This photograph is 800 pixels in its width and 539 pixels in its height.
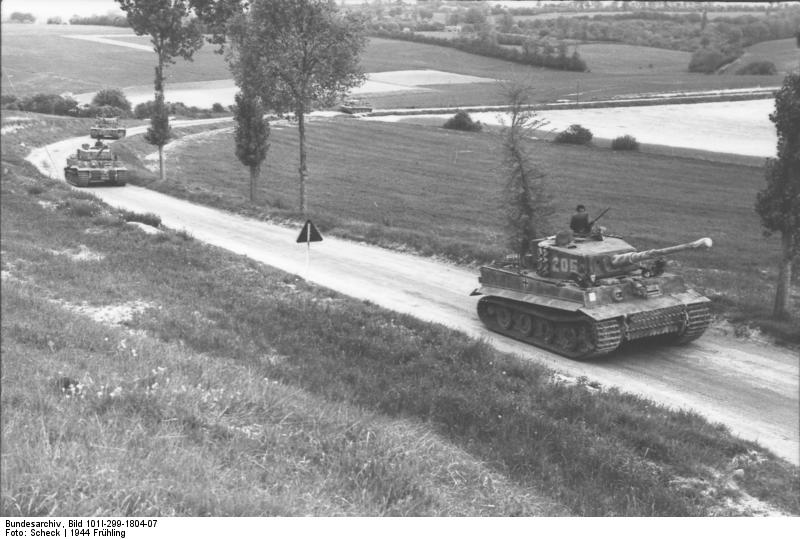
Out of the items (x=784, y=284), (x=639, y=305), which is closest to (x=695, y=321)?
(x=639, y=305)

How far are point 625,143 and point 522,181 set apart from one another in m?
2.98

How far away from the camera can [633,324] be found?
1286 centimetres

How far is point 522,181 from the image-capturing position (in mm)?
16000

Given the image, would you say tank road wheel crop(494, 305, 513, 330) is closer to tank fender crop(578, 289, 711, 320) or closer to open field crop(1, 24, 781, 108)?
tank fender crop(578, 289, 711, 320)

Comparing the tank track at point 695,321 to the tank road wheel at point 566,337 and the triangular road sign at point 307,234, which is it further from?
the triangular road sign at point 307,234

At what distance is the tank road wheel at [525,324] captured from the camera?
46.4 feet

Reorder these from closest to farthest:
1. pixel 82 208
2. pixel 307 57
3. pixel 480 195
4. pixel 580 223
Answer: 1. pixel 580 223
2. pixel 307 57
3. pixel 82 208
4. pixel 480 195

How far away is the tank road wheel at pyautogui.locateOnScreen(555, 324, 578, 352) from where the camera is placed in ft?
43.1

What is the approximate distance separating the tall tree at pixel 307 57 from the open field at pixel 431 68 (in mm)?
530

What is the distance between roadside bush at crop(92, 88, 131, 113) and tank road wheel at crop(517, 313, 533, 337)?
889 centimetres

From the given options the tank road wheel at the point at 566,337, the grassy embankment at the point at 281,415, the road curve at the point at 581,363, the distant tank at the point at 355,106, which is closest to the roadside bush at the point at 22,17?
the grassy embankment at the point at 281,415

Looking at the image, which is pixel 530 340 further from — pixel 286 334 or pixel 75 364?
pixel 75 364

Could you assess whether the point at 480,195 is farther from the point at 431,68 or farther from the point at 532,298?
the point at 431,68
